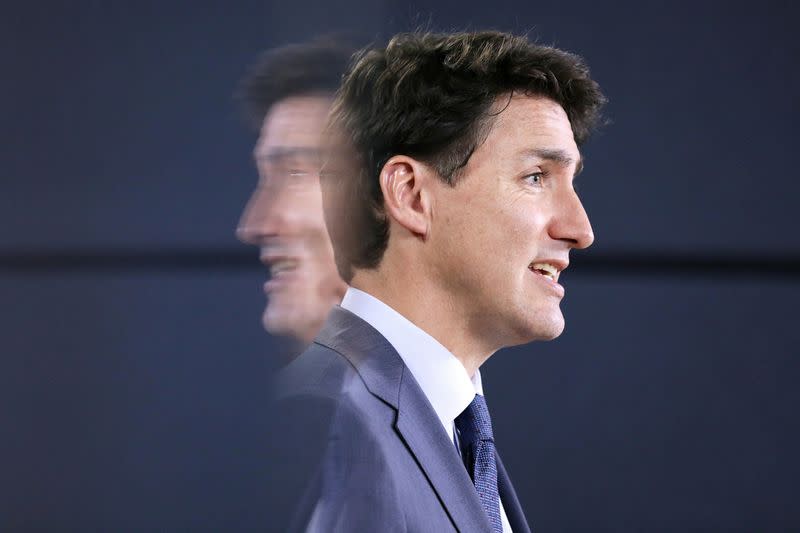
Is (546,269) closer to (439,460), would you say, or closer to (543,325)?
(543,325)

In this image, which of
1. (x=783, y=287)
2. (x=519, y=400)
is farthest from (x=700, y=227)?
(x=519, y=400)

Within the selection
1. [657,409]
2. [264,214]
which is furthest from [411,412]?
[657,409]

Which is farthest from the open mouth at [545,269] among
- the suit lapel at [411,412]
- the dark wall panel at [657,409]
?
the dark wall panel at [657,409]

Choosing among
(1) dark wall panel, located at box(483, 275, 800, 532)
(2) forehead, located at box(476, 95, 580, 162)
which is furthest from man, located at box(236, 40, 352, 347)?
(1) dark wall panel, located at box(483, 275, 800, 532)

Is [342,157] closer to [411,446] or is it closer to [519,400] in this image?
[411,446]

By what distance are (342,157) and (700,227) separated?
18.9 inches

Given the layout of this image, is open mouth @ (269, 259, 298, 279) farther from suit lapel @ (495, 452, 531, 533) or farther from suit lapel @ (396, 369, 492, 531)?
suit lapel @ (495, 452, 531, 533)

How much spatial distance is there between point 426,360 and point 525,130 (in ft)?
0.51

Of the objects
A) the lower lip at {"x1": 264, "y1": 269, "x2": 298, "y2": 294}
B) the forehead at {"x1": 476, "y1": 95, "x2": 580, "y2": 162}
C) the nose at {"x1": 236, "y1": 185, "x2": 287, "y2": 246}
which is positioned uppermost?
the forehead at {"x1": 476, "y1": 95, "x2": 580, "y2": 162}

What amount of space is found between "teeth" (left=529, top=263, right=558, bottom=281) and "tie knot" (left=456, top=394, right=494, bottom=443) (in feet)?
0.29

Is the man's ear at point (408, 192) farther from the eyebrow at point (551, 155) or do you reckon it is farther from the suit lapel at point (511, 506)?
the suit lapel at point (511, 506)

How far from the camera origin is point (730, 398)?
946 mm

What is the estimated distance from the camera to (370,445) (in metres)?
0.46

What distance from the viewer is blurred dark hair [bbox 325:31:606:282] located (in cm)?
57
